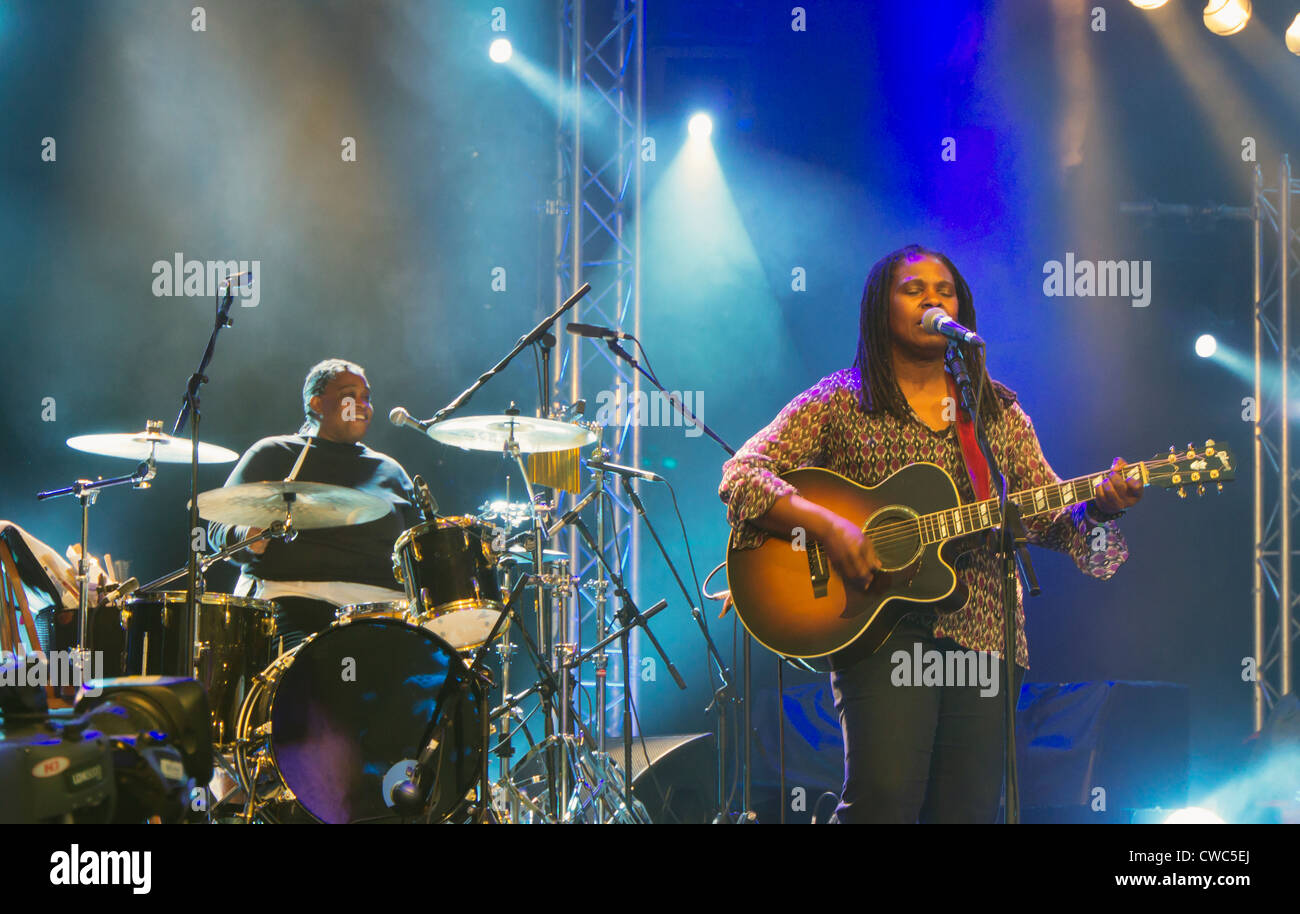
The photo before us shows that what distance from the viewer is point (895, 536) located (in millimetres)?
3162

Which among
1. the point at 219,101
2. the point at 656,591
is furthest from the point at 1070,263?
the point at 219,101

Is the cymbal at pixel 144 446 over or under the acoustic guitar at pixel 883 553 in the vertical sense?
over

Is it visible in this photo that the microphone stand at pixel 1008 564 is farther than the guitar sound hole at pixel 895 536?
No

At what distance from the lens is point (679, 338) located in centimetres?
879

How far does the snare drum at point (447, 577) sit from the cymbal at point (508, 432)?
1.25ft

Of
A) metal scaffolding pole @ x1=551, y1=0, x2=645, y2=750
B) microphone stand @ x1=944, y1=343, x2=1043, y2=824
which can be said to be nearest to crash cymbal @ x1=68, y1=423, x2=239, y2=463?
metal scaffolding pole @ x1=551, y1=0, x2=645, y2=750

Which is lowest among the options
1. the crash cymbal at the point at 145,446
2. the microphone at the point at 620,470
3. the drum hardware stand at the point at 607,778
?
the drum hardware stand at the point at 607,778

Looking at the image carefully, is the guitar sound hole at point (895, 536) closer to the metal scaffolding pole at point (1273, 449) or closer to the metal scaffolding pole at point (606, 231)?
the metal scaffolding pole at point (606, 231)

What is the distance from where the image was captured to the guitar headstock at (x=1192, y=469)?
10.1 feet

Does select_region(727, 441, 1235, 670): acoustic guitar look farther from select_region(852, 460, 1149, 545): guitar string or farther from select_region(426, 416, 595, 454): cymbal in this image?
select_region(426, 416, 595, 454): cymbal

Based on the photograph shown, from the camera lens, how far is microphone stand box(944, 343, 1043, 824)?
2510 mm

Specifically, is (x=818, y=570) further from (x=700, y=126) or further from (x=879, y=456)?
(x=700, y=126)

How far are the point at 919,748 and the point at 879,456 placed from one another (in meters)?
0.88

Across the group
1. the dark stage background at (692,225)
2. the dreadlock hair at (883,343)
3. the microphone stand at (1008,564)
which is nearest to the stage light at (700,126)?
the dark stage background at (692,225)
